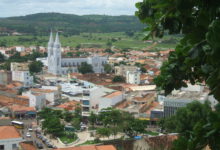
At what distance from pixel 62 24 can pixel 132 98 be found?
7467cm

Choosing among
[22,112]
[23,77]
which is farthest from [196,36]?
[23,77]

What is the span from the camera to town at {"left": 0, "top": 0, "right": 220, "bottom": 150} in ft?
5.27

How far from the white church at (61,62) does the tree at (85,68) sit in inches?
48.9

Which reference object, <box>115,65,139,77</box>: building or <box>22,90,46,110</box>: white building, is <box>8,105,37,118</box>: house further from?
<box>115,65,139,77</box>: building

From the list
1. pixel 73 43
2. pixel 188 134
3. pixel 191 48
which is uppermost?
pixel 191 48

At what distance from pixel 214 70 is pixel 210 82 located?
0.05 meters

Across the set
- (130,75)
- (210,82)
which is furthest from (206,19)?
(130,75)

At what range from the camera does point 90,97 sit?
20125 mm

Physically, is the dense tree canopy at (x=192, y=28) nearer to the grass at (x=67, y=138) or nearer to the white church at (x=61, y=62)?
the grass at (x=67, y=138)

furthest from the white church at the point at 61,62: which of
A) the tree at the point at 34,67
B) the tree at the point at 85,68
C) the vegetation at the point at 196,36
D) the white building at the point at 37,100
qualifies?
the vegetation at the point at 196,36

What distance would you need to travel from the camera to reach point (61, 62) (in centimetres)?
3672

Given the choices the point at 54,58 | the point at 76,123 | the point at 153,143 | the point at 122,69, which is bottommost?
the point at 122,69

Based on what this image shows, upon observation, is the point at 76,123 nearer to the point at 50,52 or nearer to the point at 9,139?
the point at 9,139

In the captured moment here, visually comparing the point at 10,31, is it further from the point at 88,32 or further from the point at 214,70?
the point at 214,70
